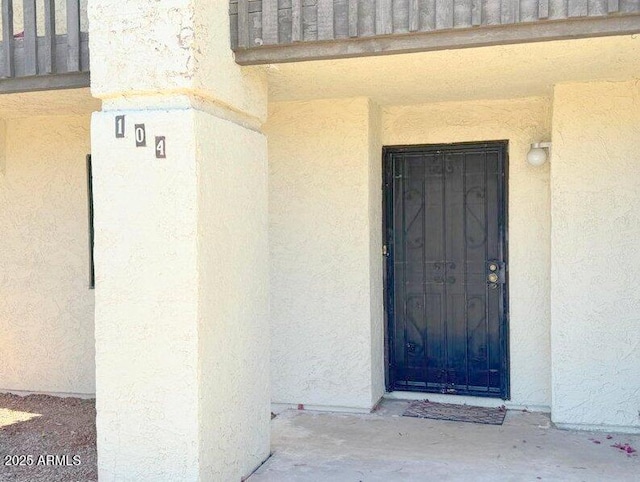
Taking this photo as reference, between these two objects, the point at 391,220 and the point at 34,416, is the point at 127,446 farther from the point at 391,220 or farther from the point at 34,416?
the point at 391,220

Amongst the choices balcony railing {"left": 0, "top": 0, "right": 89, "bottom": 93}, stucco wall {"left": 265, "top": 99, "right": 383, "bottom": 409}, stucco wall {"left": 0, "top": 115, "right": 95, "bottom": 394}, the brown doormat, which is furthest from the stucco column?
stucco wall {"left": 0, "top": 115, "right": 95, "bottom": 394}

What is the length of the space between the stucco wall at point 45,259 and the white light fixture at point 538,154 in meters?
4.36

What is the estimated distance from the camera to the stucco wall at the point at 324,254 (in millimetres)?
6434

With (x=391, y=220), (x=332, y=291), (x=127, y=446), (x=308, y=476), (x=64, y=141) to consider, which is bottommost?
(x=308, y=476)

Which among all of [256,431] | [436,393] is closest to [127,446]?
[256,431]

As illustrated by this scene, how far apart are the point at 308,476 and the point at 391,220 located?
2.83m

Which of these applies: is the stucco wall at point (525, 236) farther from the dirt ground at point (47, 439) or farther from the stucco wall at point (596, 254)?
the dirt ground at point (47, 439)

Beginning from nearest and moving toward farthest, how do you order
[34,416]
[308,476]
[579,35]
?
1. [579,35]
2. [308,476]
3. [34,416]

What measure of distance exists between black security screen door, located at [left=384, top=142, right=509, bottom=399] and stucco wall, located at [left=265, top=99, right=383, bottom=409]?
286 mm

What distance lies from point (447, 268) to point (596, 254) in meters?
1.43

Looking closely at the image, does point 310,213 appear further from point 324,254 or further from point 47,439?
point 47,439

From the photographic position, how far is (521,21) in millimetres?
4113

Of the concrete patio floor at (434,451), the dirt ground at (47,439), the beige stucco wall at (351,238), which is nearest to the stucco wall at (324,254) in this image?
Result: the beige stucco wall at (351,238)

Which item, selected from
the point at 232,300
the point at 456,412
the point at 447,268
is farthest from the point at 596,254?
the point at 232,300
